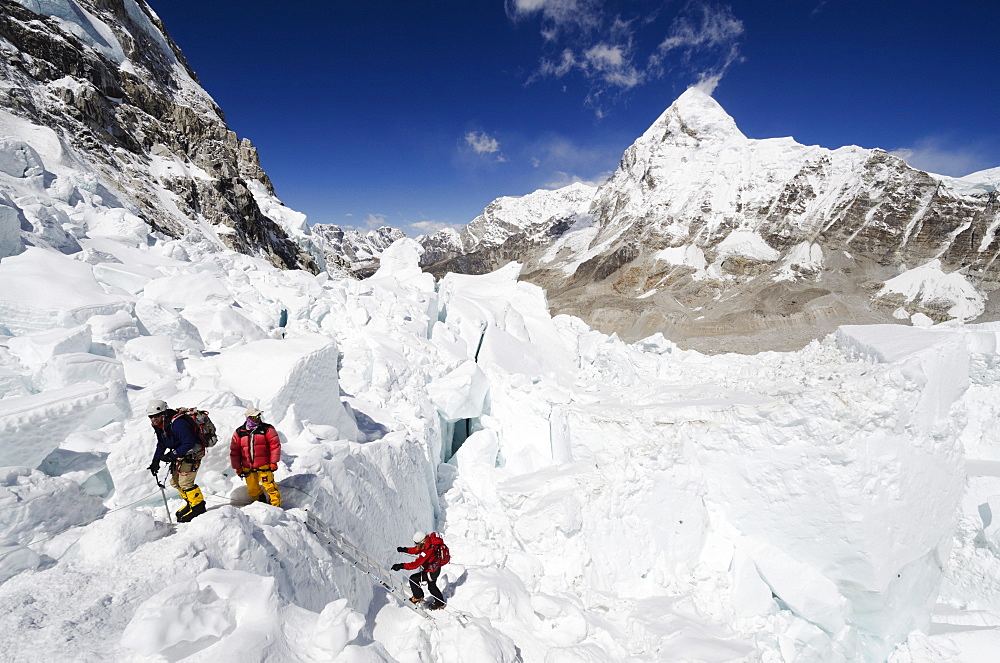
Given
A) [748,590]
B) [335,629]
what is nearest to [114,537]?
[335,629]

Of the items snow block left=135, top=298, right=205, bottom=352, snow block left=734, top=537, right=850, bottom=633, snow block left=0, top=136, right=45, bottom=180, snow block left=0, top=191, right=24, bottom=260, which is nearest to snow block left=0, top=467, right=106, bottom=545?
snow block left=135, top=298, right=205, bottom=352

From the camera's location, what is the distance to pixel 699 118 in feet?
257

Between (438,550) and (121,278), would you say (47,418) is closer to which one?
(438,550)

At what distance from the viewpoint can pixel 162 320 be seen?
7211 millimetres

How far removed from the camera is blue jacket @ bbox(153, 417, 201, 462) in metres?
3.40

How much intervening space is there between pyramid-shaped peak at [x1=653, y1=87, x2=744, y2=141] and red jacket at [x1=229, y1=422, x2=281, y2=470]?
8810 centimetres

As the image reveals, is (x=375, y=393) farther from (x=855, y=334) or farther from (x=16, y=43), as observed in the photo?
(x=16, y=43)

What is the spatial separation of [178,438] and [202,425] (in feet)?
0.65

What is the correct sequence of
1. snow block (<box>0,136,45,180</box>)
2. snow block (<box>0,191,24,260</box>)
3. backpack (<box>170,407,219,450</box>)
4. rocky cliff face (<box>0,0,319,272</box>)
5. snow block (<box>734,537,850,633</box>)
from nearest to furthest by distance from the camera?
backpack (<box>170,407,219,450</box>), snow block (<box>734,537,850,633</box>), snow block (<box>0,191,24,260</box>), snow block (<box>0,136,45,180</box>), rocky cliff face (<box>0,0,319,272</box>)

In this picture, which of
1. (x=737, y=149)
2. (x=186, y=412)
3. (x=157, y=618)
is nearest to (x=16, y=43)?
(x=186, y=412)

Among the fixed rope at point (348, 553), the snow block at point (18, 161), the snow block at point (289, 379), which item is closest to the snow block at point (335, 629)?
the fixed rope at point (348, 553)

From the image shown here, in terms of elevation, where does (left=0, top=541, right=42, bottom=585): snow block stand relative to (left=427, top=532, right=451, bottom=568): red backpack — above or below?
above

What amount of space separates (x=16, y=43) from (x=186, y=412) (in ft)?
121

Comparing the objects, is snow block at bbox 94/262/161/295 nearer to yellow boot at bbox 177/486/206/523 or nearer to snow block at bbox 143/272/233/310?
snow block at bbox 143/272/233/310
